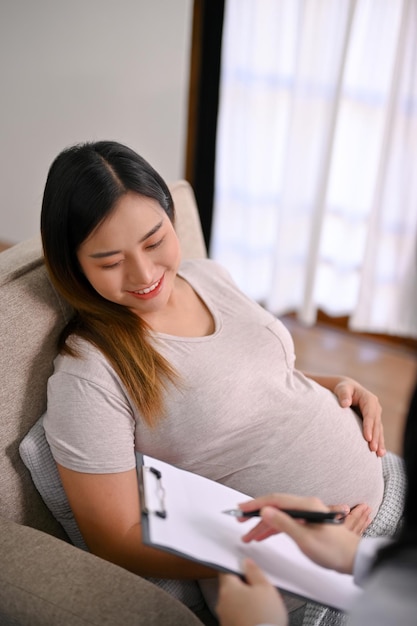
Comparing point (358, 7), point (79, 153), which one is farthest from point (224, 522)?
point (358, 7)

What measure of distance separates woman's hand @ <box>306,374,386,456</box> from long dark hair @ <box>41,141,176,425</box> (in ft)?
1.35

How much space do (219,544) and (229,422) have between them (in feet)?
1.02

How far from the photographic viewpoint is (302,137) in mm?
2707

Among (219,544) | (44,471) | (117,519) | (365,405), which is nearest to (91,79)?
(365,405)

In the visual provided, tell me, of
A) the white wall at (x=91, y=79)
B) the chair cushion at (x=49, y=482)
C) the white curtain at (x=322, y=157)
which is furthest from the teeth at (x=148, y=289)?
the white wall at (x=91, y=79)

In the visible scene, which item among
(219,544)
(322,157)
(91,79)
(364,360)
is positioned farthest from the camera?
(91,79)

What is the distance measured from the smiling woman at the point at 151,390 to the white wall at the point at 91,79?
1.79 m

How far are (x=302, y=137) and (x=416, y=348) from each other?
3.29 ft

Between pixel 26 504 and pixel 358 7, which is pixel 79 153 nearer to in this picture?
pixel 26 504

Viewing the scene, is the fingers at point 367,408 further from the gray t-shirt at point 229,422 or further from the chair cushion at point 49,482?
the chair cushion at point 49,482

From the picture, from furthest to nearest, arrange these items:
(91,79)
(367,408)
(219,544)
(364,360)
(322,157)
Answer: (91,79) → (364,360) → (322,157) → (367,408) → (219,544)

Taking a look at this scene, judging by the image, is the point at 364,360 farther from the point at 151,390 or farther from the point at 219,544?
the point at 219,544

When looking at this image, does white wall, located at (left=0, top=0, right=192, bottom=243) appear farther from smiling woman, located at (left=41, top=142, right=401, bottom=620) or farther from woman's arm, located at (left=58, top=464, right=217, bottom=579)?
woman's arm, located at (left=58, top=464, right=217, bottom=579)

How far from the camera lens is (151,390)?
116 centimetres
